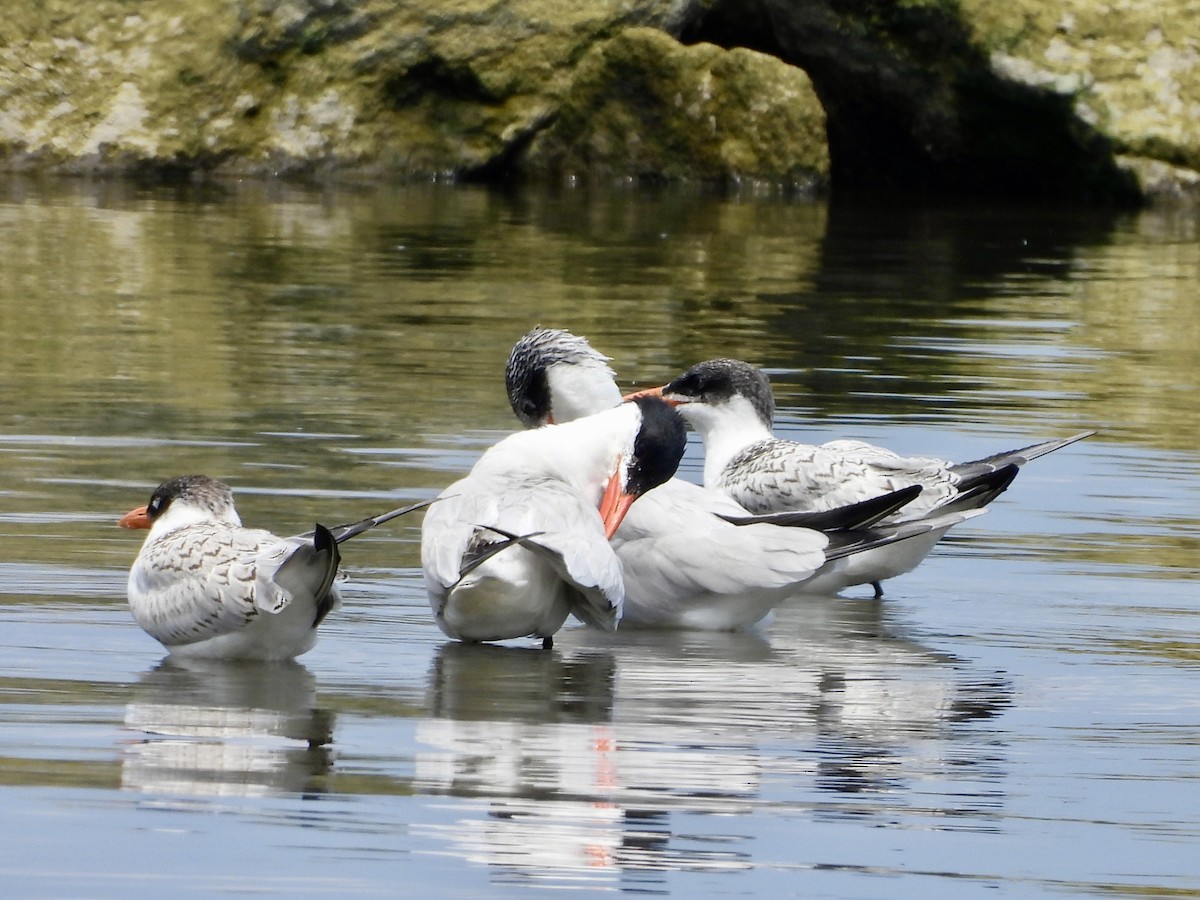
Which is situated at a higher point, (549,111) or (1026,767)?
(549,111)

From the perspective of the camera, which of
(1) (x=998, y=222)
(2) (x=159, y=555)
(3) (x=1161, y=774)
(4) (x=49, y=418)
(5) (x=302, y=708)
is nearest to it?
(3) (x=1161, y=774)

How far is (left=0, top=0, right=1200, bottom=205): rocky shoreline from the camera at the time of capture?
19344 mm

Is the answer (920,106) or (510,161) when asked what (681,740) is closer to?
(510,161)

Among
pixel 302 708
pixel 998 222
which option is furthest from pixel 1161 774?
pixel 998 222

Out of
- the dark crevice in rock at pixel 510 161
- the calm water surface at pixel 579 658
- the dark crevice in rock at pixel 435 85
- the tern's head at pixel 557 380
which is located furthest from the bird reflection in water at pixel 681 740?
the dark crevice in rock at pixel 510 161

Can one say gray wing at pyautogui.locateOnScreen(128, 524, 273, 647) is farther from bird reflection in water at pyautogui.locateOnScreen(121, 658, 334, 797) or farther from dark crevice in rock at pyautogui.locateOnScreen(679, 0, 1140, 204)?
dark crevice in rock at pyautogui.locateOnScreen(679, 0, 1140, 204)

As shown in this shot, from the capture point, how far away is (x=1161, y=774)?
14.3 feet

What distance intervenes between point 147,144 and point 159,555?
15.0 meters

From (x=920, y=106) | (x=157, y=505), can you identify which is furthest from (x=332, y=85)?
(x=157, y=505)

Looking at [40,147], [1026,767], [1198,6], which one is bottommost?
[1026,767]

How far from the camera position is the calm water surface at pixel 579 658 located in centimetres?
376

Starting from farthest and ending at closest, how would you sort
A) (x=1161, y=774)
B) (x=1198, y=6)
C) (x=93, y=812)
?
1. (x=1198, y=6)
2. (x=1161, y=774)
3. (x=93, y=812)

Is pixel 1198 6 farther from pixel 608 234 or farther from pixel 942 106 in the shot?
pixel 608 234

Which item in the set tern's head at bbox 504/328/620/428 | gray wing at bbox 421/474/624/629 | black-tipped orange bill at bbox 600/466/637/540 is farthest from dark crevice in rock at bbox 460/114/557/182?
gray wing at bbox 421/474/624/629
